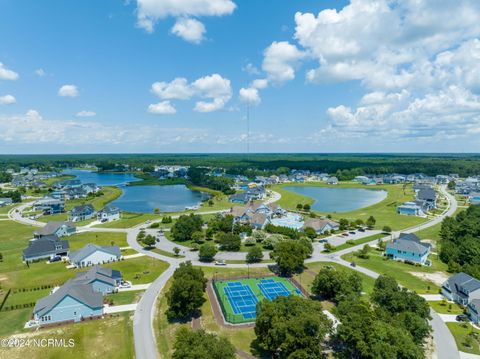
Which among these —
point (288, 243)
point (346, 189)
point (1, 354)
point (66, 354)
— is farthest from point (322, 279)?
point (346, 189)

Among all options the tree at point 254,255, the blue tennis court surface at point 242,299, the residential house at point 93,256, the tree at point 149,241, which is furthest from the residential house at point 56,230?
the blue tennis court surface at point 242,299

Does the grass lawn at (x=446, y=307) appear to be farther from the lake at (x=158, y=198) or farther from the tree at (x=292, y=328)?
the lake at (x=158, y=198)

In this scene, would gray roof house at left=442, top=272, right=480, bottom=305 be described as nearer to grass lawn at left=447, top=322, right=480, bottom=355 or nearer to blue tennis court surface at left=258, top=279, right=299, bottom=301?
grass lawn at left=447, top=322, right=480, bottom=355

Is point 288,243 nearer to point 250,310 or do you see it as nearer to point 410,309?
point 250,310

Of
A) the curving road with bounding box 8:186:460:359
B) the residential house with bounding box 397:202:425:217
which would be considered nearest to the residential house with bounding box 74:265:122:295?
the curving road with bounding box 8:186:460:359

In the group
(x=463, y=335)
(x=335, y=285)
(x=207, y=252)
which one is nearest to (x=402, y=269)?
(x=463, y=335)

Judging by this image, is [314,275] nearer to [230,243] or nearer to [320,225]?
[230,243]
